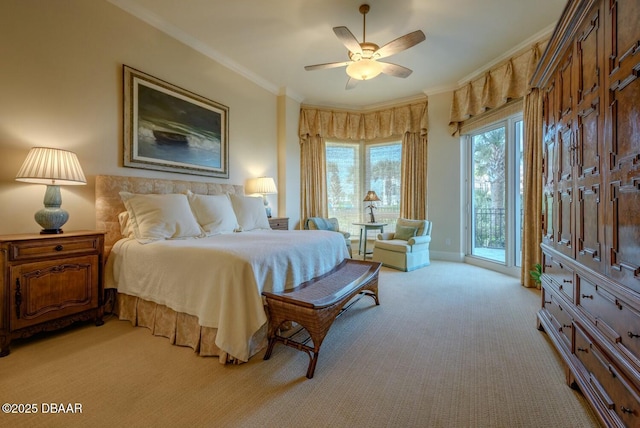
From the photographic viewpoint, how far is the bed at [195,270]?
185 centimetres

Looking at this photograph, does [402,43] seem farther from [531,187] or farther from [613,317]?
[613,317]

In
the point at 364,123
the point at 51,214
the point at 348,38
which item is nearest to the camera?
the point at 51,214

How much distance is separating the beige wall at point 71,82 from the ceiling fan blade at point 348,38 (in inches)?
83.4

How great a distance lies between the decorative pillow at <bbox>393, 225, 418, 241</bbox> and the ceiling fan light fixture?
2.71 meters

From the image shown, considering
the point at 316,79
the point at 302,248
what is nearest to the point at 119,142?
the point at 302,248

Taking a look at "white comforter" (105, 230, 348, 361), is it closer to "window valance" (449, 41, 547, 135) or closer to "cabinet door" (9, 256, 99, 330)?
"cabinet door" (9, 256, 99, 330)

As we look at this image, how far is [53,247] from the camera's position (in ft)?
7.08

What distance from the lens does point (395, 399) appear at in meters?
1.54

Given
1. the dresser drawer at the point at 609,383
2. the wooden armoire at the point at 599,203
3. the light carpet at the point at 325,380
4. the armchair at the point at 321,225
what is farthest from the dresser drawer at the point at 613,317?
the armchair at the point at 321,225

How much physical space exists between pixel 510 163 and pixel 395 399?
403 cm

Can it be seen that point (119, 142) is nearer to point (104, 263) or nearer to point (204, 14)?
point (104, 263)

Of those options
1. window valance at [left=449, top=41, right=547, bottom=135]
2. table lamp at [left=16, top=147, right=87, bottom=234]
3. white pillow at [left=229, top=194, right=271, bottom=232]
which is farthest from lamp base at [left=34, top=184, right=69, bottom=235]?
window valance at [left=449, top=41, right=547, bottom=135]

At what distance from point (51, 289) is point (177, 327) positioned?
102 cm

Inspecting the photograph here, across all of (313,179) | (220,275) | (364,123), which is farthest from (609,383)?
(364,123)
